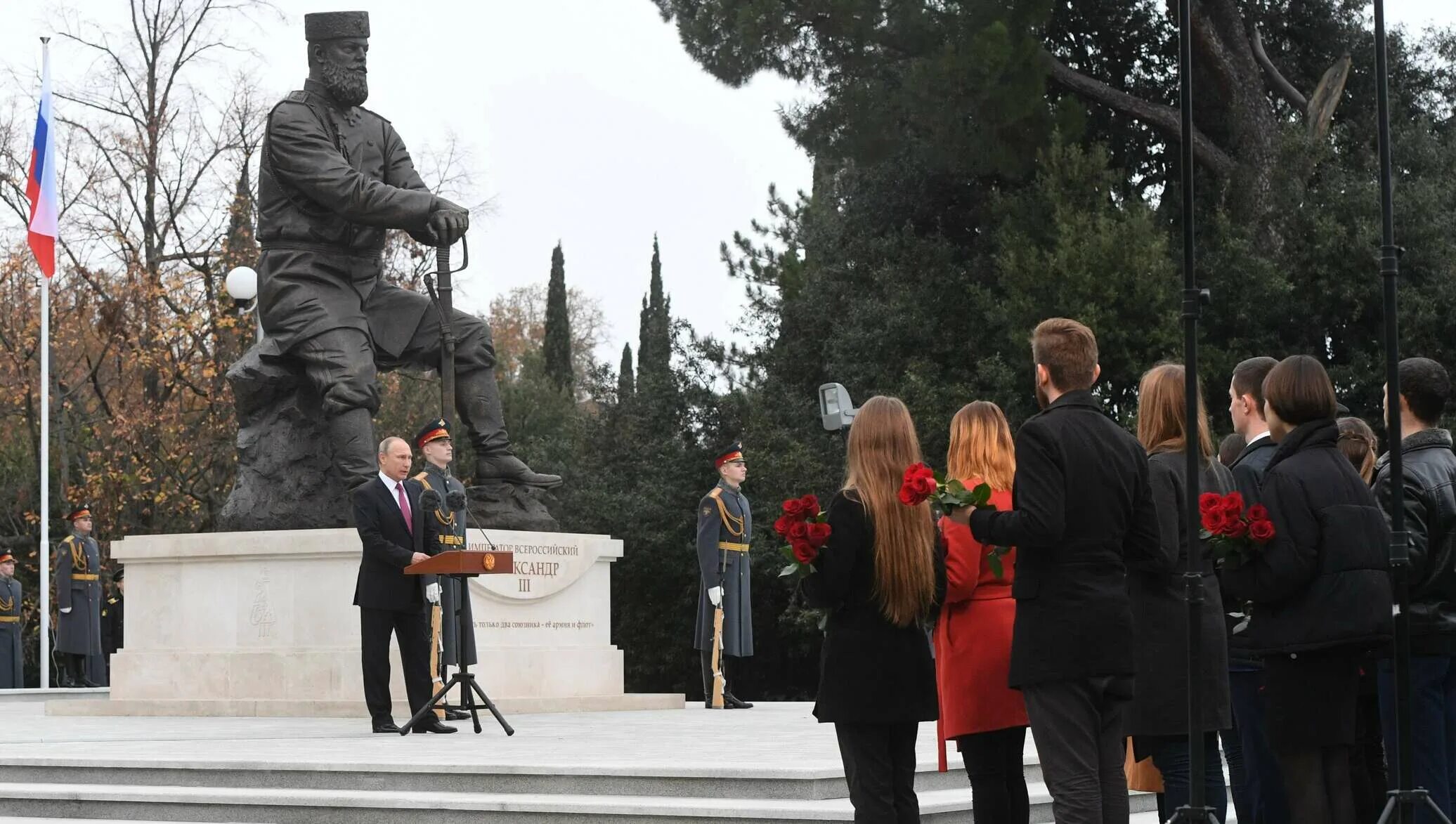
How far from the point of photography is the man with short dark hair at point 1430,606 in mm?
5863

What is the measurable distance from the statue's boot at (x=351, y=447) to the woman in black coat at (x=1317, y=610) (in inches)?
338

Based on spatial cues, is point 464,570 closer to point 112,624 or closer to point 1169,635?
point 1169,635

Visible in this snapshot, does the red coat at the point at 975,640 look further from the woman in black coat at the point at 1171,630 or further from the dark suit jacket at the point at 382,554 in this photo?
the dark suit jacket at the point at 382,554

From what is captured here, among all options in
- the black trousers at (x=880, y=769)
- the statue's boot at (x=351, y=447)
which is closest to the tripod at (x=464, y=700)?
the statue's boot at (x=351, y=447)

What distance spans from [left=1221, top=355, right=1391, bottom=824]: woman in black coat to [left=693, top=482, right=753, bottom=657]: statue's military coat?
875 cm

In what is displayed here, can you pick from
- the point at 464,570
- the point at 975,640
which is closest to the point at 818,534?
the point at 975,640

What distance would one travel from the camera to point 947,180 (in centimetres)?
2762

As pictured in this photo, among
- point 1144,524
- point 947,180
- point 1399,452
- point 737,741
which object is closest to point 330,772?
point 737,741

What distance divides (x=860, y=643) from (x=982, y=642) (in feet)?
1.27

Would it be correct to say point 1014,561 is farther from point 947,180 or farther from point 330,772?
point 947,180

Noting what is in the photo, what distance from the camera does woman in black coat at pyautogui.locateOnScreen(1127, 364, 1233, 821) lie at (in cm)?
584

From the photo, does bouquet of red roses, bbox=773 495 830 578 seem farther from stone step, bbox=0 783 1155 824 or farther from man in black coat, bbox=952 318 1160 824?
stone step, bbox=0 783 1155 824

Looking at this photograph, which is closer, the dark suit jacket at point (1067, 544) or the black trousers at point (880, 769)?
the dark suit jacket at point (1067, 544)

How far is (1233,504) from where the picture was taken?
560 centimetres
